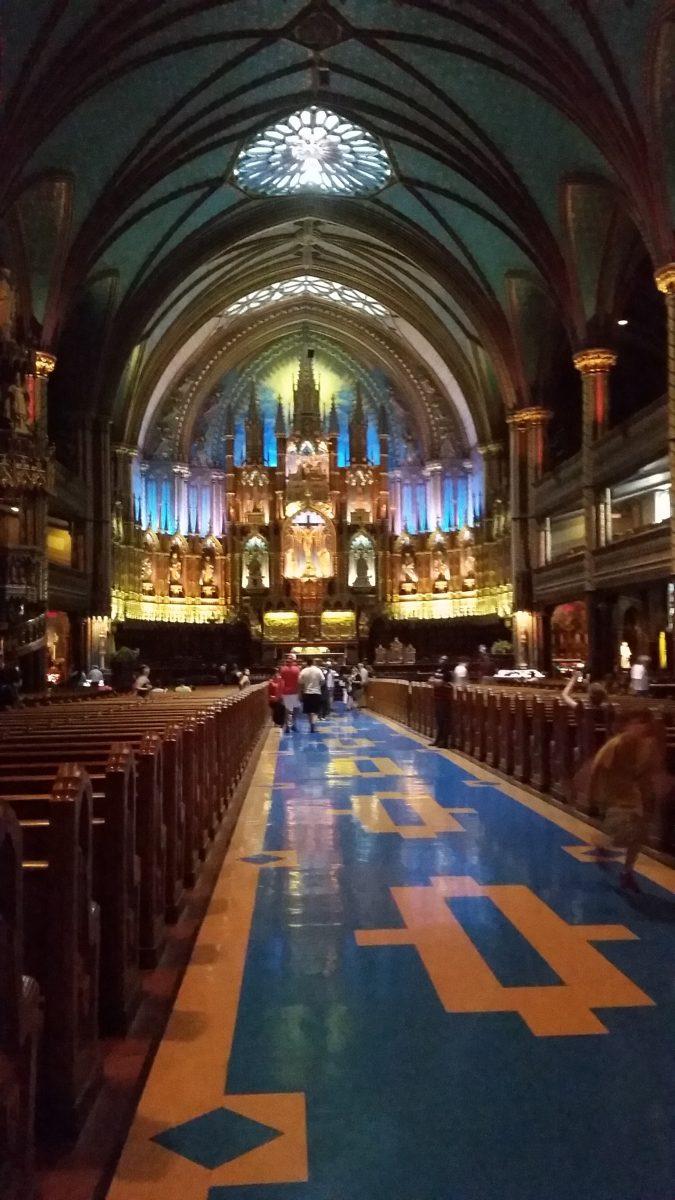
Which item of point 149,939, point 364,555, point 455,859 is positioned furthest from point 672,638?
point 364,555

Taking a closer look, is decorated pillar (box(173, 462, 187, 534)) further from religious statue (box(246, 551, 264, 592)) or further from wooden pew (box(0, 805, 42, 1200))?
wooden pew (box(0, 805, 42, 1200))

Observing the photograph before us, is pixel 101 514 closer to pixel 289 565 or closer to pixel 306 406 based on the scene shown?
pixel 289 565

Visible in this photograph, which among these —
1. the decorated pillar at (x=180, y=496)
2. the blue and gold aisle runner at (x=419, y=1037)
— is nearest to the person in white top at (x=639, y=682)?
the blue and gold aisle runner at (x=419, y=1037)

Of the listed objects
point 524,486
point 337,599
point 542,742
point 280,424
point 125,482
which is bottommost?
point 542,742

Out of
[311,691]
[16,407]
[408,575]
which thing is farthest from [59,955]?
[408,575]

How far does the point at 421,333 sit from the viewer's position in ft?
120

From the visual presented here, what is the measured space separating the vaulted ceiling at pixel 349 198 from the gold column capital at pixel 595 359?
55cm

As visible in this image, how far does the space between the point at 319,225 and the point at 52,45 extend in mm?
16435

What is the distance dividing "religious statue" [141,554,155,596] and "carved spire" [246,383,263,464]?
6.98 meters

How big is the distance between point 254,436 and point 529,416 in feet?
44.8

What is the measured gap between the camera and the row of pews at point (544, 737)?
6.99 m

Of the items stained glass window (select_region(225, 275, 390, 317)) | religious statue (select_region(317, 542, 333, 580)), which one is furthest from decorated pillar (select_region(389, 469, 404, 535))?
stained glass window (select_region(225, 275, 390, 317))

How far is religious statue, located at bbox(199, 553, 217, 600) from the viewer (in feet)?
125

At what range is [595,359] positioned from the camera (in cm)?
2519
